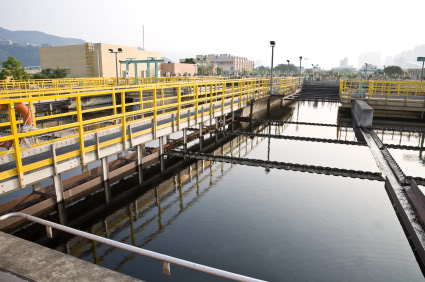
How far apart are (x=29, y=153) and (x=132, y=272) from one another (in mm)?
3121

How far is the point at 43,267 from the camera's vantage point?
3.58 meters

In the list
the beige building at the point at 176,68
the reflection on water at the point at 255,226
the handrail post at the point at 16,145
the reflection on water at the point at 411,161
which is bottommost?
the reflection on water at the point at 255,226

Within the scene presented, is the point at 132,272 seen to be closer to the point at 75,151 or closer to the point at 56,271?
the point at 56,271

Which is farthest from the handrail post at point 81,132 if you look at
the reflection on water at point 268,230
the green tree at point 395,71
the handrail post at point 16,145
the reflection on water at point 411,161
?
the green tree at point 395,71

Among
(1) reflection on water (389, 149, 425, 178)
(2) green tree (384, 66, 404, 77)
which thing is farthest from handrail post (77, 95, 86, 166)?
(2) green tree (384, 66, 404, 77)

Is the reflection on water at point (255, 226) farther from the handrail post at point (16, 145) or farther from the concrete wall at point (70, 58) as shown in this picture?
the concrete wall at point (70, 58)

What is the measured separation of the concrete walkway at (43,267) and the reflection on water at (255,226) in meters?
1.46

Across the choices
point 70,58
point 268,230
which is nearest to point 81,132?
point 268,230

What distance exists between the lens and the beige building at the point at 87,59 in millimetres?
74000

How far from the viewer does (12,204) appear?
630cm

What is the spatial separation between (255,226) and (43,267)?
4026 millimetres

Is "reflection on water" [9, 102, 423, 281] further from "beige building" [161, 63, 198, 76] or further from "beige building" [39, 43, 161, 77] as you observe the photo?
"beige building" [161, 63, 198, 76]

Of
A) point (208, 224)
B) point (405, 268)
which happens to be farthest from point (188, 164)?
point (405, 268)

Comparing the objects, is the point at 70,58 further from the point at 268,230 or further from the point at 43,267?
the point at 43,267
